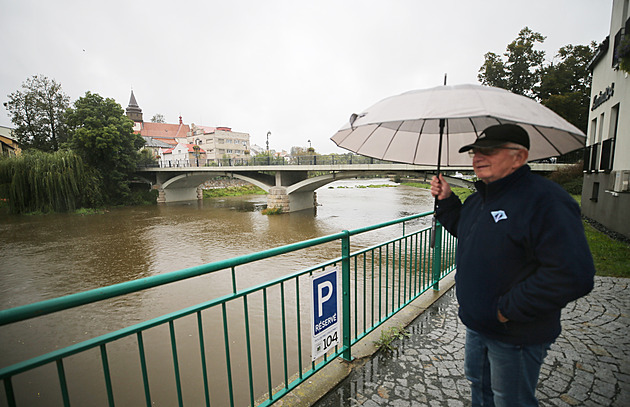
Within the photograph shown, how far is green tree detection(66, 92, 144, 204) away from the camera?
24266 mm

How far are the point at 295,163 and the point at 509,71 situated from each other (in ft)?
56.2

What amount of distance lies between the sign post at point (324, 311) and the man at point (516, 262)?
927 millimetres

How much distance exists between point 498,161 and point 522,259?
42cm

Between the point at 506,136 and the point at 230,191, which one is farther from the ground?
the point at 506,136

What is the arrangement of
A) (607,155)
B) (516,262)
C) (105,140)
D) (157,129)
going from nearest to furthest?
(516,262), (607,155), (105,140), (157,129)

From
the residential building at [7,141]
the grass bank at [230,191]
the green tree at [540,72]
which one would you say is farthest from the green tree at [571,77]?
the residential building at [7,141]

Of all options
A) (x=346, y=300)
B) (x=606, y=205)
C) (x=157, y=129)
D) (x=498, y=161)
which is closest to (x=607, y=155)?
(x=606, y=205)

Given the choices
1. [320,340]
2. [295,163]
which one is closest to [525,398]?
[320,340]

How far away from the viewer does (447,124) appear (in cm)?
234

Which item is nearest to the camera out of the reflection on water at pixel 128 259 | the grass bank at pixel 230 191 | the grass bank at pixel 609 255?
the grass bank at pixel 609 255

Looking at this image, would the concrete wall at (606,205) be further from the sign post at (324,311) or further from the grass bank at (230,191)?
the grass bank at (230,191)

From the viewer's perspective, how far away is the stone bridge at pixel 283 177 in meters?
17.5

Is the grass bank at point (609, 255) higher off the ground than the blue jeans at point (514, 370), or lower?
lower

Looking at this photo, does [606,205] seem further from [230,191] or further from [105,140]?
[230,191]
